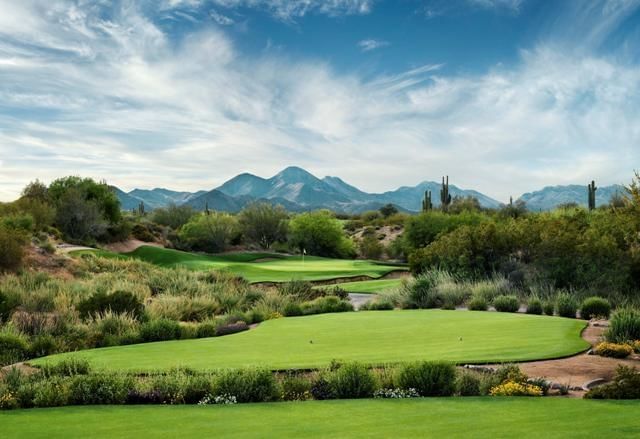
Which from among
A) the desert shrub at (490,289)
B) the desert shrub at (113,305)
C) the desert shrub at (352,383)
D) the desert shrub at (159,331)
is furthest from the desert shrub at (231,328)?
the desert shrub at (352,383)

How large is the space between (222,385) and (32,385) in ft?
10.1

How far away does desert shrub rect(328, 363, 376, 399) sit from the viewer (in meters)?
9.47

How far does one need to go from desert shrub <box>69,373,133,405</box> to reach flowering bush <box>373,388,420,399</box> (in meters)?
3.75

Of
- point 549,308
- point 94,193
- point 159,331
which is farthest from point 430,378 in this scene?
point 94,193

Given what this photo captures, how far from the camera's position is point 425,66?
3142 centimetres

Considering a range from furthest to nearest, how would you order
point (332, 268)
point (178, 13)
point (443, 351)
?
1. point (332, 268)
2. point (178, 13)
3. point (443, 351)

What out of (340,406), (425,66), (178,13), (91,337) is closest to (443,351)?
(340,406)

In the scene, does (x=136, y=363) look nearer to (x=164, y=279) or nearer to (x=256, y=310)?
(x=256, y=310)

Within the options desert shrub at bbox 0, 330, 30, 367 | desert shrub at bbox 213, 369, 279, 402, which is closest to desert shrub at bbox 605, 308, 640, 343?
desert shrub at bbox 213, 369, 279, 402

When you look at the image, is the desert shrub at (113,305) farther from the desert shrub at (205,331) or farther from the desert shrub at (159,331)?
the desert shrub at (205,331)

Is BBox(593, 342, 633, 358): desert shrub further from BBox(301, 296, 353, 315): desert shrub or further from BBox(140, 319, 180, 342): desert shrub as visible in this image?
BBox(301, 296, 353, 315): desert shrub

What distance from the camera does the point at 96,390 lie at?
31.3 feet

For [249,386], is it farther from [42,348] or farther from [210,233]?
[210,233]

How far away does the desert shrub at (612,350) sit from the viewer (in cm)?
1224
